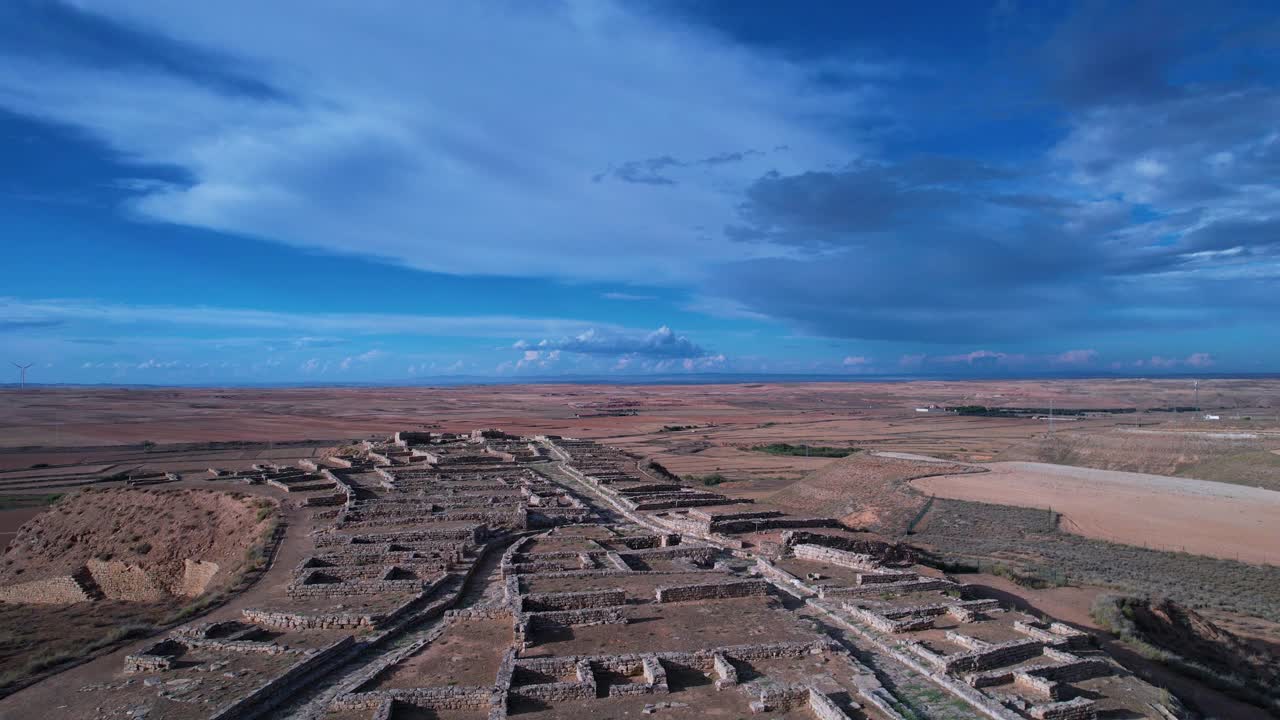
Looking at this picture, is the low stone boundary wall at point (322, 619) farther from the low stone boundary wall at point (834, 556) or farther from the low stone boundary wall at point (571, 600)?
the low stone boundary wall at point (834, 556)

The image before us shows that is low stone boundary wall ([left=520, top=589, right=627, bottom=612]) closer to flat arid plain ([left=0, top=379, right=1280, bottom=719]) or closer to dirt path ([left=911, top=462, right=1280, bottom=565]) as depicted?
flat arid plain ([left=0, top=379, right=1280, bottom=719])

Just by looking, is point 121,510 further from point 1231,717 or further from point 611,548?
point 1231,717

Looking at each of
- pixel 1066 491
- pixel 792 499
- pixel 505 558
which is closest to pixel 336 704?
pixel 505 558

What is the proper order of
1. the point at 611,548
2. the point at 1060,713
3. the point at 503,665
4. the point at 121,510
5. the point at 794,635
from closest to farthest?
the point at 1060,713
the point at 503,665
the point at 794,635
the point at 611,548
the point at 121,510

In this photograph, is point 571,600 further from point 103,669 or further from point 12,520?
point 12,520

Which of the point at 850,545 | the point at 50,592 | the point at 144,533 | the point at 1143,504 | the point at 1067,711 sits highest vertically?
the point at 1067,711

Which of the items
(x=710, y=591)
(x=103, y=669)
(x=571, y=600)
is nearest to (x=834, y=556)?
(x=710, y=591)
